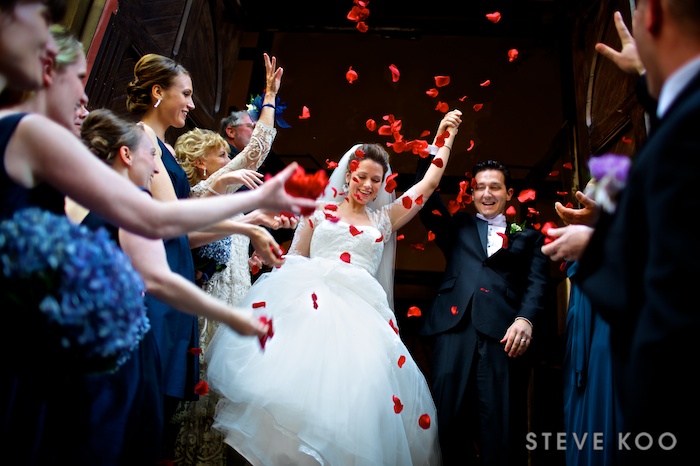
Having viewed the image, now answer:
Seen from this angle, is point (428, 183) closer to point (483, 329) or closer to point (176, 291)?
point (483, 329)

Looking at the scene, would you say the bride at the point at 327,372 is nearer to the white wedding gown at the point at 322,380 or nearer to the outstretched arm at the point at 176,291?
the white wedding gown at the point at 322,380

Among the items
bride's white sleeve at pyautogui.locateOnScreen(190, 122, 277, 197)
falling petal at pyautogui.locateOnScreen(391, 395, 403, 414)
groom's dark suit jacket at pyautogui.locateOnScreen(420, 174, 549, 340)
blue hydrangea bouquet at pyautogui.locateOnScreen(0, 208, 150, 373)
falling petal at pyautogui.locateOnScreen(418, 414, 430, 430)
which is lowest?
falling petal at pyautogui.locateOnScreen(418, 414, 430, 430)

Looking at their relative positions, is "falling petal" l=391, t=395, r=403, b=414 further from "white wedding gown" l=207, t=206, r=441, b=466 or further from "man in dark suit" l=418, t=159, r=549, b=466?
"man in dark suit" l=418, t=159, r=549, b=466

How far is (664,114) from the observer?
3.83 ft

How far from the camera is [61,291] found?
1.20m

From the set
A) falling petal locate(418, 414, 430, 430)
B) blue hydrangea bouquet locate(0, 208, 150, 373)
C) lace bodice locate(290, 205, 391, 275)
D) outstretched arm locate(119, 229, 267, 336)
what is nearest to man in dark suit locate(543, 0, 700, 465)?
outstretched arm locate(119, 229, 267, 336)

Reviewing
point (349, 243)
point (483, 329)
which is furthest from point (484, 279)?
point (349, 243)

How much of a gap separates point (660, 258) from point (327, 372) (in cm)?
159

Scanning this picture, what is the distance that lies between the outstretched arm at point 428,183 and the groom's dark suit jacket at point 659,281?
2.09m

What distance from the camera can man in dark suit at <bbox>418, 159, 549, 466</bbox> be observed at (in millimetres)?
2840

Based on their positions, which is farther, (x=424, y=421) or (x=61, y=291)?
(x=424, y=421)

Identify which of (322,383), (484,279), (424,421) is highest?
(484,279)

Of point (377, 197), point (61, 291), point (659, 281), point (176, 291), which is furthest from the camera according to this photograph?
point (377, 197)

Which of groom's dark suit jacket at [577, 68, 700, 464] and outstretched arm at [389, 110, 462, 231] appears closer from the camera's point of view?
groom's dark suit jacket at [577, 68, 700, 464]
